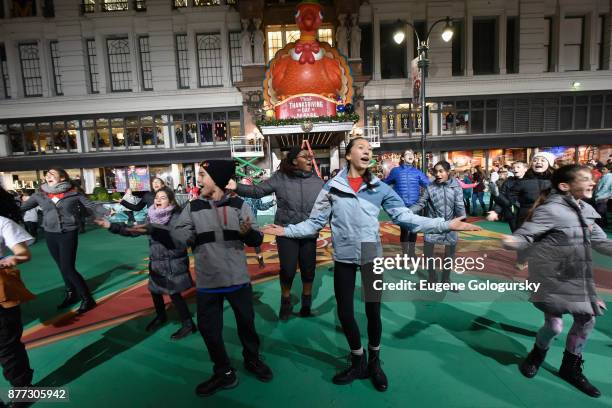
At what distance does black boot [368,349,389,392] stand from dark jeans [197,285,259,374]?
3.87 feet

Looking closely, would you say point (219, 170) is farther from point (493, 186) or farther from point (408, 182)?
point (493, 186)

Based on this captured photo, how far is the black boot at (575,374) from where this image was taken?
9.02 ft

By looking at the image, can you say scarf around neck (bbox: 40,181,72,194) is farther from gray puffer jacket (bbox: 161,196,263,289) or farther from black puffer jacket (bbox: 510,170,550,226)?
black puffer jacket (bbox: 510,170,550,226)

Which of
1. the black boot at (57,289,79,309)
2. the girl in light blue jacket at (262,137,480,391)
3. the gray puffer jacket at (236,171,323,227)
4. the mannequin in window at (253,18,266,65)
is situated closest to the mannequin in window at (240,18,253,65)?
the mannequin in window at (253,18,266,65)

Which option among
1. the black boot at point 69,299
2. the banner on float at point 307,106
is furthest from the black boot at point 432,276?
the banner on float at point 307,106

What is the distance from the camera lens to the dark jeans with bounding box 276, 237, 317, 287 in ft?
13.7

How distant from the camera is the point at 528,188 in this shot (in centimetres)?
477

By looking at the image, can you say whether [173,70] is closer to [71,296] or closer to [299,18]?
[299,18]

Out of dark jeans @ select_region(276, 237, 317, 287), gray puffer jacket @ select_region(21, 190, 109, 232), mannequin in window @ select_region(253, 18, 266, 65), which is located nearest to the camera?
dark jeans @ select_region(276, 237, 317, 287)

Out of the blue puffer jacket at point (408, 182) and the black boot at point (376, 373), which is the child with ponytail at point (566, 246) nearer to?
the black boot at point (376, 373)

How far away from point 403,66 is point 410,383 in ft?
67.9

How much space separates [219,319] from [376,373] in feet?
5.17

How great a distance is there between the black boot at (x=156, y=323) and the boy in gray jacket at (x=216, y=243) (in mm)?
1644

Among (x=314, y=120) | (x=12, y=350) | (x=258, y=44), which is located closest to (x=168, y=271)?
(x=12, y=350)
